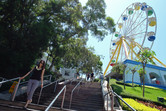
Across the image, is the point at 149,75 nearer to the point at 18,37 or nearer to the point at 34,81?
the point at 18,37

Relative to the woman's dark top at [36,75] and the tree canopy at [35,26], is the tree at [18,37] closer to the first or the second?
the tree canopy at [35,26]

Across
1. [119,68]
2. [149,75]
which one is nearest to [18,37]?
[119,68]

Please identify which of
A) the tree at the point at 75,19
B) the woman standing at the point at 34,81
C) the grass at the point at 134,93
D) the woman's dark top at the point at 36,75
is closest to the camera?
the woman standing at the point at 34,81

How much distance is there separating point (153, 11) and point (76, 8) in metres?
14.0

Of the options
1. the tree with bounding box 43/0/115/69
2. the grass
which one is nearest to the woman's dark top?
the grass

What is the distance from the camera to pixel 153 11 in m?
19.3

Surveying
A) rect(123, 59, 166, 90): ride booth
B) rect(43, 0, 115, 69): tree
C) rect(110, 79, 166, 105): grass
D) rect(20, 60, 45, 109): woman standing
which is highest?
rect(43, 0, 115, 69): tree

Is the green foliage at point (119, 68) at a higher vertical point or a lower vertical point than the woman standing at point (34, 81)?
higher

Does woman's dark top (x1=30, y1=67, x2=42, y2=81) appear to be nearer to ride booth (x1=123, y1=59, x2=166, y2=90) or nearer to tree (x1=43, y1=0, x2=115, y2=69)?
tree (x1=43, y1=0, x2=115, y2=69)

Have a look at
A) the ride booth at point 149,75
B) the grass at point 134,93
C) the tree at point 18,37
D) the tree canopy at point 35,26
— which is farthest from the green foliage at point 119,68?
the tree at point 18,37

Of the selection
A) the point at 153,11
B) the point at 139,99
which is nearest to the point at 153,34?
the point at 153,11

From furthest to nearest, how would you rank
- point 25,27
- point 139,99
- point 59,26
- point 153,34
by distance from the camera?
1. point 153,34
2. point 59,26
3. point 25,27
4. point 139,99

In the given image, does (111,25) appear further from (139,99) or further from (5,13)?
(5,13)

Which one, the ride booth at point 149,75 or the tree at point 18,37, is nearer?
the tree at point 18,37
